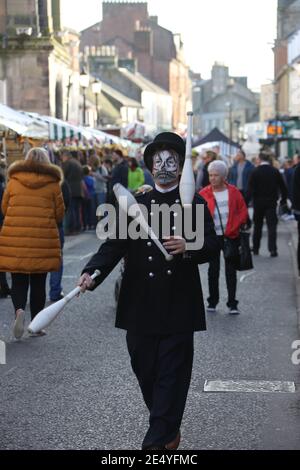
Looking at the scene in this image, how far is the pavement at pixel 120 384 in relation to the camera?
704 cm

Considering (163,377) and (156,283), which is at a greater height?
(156,283)

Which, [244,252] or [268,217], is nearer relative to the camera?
[244,252]

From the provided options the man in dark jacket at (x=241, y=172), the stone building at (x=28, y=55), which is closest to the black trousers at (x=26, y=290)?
the man in dark jacket at (x=241, y=172)

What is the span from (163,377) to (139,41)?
103770 millimetres

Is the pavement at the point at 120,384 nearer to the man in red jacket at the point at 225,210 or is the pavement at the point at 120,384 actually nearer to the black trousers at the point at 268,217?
the man in red jacket at the point at 225,210

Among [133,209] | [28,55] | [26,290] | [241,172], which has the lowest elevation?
[26,290]

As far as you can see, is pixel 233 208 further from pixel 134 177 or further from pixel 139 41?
pixel 139 41

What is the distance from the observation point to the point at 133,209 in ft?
20.6

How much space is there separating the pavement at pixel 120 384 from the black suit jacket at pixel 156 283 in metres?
0.87

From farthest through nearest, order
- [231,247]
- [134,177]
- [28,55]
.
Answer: [28,55] → [134,177] → [231,247]

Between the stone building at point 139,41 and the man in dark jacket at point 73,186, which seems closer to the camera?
the man in dark jacket at point 73,186

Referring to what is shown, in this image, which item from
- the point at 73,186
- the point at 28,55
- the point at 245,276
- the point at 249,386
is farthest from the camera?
the point at 28,55

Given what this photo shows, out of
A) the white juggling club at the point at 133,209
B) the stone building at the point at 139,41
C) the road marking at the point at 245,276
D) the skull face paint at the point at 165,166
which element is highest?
the stone building at the point at 139,41

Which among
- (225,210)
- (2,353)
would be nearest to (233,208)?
(225,210)
